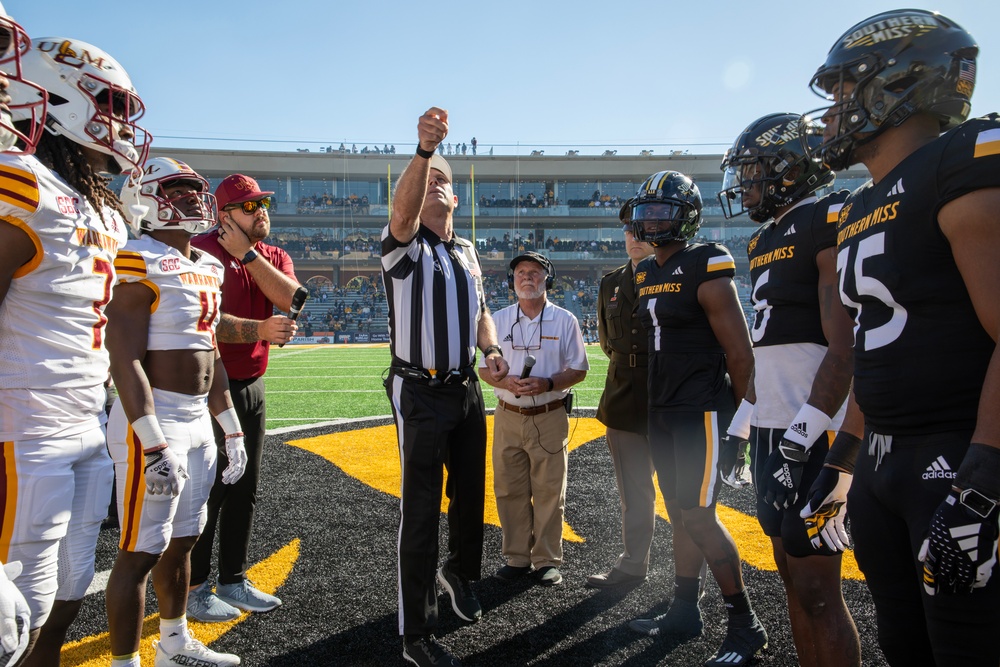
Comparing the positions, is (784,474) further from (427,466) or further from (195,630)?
(195,630)

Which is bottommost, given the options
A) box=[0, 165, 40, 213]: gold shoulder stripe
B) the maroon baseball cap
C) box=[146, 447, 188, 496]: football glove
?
box=[146, 447, 188, 496]: football glove

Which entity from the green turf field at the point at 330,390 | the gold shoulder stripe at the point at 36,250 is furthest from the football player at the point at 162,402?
the green turf field at the point at 330,390

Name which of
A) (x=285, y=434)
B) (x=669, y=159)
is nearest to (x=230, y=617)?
(x=285, y=434)

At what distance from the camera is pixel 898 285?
1784 mm

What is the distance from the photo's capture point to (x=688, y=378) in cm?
341

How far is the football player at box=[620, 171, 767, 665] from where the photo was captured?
323 centimetres

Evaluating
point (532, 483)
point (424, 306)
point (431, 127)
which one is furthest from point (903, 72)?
point (532, 483)

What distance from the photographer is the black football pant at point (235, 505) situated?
12.0ft

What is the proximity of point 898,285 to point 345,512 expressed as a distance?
4.29 m

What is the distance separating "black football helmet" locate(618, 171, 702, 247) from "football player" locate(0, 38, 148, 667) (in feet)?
8.12

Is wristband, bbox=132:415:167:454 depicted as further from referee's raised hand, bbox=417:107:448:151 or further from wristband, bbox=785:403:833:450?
wristband, bbox=785:403:833:450

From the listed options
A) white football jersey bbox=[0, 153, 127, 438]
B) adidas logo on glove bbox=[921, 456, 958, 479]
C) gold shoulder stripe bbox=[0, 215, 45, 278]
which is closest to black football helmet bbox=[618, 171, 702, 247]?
adidas logo on glove bbox=[921, 456, 958, 479]

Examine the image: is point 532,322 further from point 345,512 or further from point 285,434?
point 285,434

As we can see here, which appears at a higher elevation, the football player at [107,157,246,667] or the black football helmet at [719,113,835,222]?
the black football helmet at [719,113,835,222]
